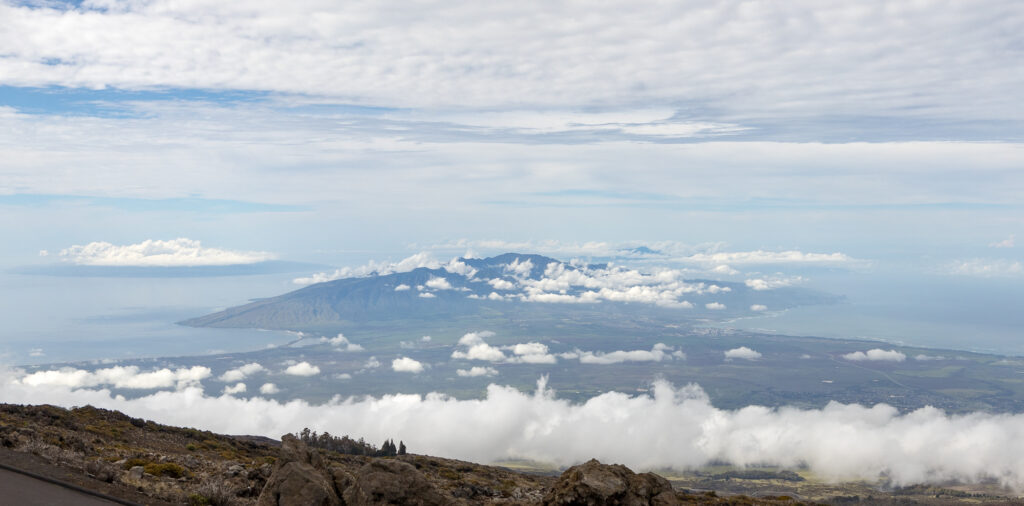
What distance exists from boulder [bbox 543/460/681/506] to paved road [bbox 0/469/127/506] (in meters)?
11.0

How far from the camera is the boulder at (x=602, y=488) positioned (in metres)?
16.5

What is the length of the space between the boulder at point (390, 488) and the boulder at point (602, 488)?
10.6 feet

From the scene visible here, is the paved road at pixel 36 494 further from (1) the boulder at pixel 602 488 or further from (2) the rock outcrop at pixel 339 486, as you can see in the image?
(1) the boulder at pixel 602 488

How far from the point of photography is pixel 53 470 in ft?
58.7

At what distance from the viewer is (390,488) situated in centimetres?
1702

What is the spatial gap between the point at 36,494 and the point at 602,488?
44.6ft

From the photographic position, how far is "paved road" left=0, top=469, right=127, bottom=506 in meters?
15.1

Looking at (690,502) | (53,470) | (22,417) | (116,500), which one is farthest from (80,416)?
(690,502)

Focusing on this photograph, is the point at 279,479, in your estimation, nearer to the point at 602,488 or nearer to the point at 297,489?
the point at 297,489

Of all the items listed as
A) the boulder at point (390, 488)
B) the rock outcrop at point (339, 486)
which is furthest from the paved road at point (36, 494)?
the boulder at point (390, 488)

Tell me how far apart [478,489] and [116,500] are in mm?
15070

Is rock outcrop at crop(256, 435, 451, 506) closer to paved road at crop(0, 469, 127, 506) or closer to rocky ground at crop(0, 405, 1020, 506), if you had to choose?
rocky ground at crop(0, 405, 1020, 506)

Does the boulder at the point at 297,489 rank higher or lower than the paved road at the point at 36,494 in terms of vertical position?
higher

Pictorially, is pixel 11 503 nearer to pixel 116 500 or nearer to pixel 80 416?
pixel 116 500
